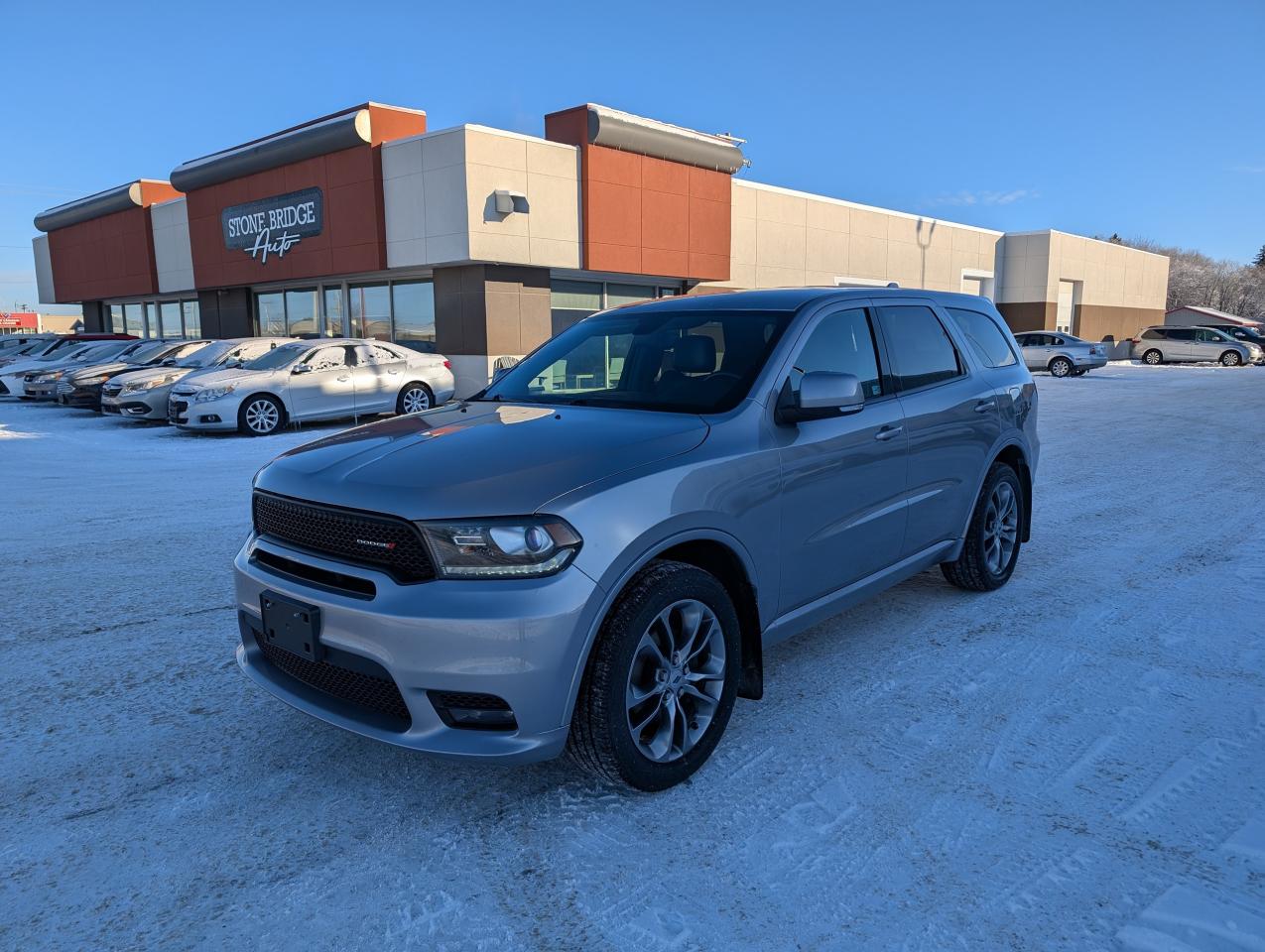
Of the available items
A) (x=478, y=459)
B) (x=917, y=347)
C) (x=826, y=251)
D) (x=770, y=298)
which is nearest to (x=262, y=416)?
(x=770, y=298)

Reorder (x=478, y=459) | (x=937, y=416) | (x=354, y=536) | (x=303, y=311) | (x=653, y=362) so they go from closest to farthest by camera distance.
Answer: (x=354, y=536) → (x=478, y=459) → (x=653, y=362) → (x=937, y=416) → (x=303, y=311)

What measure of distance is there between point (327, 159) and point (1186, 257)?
105913 mm

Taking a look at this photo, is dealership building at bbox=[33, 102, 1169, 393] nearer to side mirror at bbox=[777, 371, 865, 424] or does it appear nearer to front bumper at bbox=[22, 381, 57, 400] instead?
front bumper at bbox=[22, 381, 57, 400]

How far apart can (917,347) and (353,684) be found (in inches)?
131

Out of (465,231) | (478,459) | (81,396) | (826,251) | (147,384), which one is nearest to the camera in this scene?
(478,459)

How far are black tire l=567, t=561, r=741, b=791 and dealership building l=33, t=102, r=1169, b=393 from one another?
16.5 metres

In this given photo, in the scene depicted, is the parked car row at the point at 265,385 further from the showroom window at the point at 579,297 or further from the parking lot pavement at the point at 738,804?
the parking lot pavement at the point at 738,804

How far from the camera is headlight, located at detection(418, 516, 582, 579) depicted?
258 centimetres

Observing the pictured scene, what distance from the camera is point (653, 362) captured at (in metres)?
3.96

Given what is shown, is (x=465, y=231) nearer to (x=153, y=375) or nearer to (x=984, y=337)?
(x=153, y=375)

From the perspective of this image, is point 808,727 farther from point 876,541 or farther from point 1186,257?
point 1186,257

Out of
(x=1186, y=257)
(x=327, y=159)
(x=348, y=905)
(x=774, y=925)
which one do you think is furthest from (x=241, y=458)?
(x=1186, y=257)

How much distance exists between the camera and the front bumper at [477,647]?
2520 millimetres

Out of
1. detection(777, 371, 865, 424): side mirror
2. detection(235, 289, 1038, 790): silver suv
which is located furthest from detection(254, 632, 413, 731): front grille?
detection(777, 371, 865, 424): side mirror
